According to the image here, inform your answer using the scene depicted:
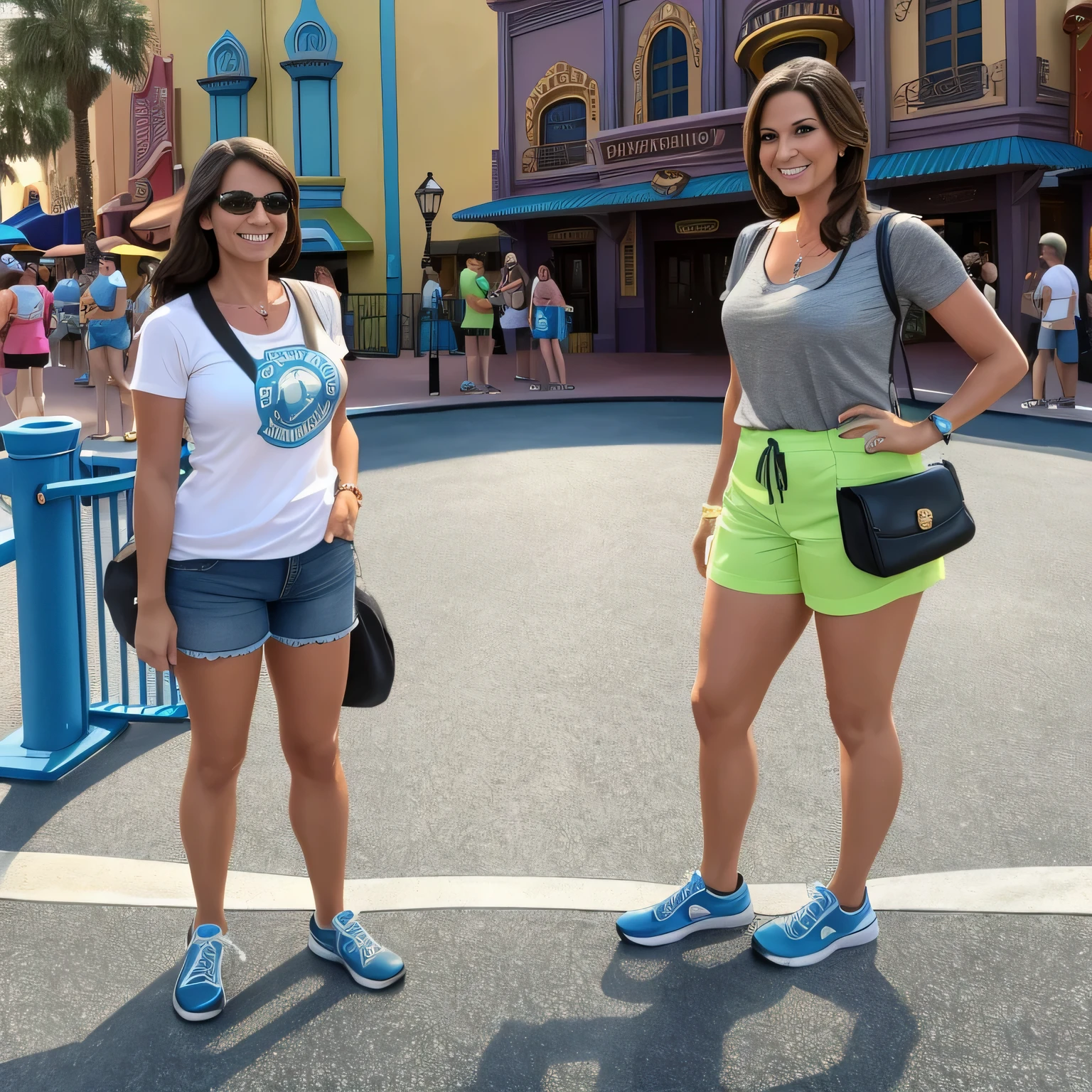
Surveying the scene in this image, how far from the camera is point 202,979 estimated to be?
258 cm

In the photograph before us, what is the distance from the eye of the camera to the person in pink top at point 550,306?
16766 millimetres

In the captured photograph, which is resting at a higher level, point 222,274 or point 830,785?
point 222,274

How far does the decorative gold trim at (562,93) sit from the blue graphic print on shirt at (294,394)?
24.0 metres

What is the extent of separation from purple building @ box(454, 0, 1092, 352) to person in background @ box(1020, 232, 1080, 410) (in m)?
4.23

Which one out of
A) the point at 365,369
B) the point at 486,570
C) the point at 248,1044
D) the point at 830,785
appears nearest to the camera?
the point at 248,1044

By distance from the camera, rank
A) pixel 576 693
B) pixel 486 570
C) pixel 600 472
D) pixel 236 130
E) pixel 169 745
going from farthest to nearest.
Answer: pixel 236 130 < pixel 600 472 < pixel 486 570 < pixel 576 693 < pixel 169 745

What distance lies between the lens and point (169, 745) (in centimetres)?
421

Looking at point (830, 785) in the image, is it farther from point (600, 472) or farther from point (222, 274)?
point (600, 472)

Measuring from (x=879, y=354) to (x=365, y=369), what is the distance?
2103 cm

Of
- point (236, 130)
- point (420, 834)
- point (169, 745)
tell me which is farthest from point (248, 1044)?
point (236, 130)

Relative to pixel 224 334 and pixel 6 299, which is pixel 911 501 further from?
pixel 6 299

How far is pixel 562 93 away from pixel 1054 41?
35.3ft

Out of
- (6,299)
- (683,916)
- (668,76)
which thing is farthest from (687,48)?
(683,916)

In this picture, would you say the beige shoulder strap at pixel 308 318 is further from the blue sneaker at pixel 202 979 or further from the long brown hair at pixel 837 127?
the blue sneaker at pixel 202 979
